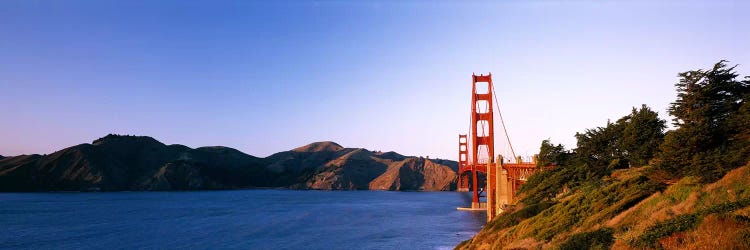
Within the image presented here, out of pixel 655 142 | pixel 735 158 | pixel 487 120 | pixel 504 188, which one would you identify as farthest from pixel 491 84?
pixel 735 158

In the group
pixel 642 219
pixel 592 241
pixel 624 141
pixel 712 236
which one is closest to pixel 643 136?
pixel 624 141

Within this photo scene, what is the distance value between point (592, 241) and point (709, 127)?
11.5 metres

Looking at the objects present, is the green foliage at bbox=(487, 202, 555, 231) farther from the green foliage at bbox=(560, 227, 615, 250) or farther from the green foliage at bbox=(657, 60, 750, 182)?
the green foliage at bbox=(560, 227, 615, 250)

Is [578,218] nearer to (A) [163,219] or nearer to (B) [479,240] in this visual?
(B) [479,240]

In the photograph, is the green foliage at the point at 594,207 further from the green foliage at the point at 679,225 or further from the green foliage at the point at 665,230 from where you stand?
the green foliage at the point at 665,230

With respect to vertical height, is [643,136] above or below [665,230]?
above

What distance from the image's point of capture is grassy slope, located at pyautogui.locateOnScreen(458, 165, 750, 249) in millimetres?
12117

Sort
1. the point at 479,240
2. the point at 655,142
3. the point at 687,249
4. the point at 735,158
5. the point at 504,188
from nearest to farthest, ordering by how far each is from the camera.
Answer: the point at 687,249 < the point at 735,158 < the point at 479,240 < the point at 655,142 < the point at 504,188

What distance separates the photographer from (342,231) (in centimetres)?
5894

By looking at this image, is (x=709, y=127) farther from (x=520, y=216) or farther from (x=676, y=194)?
Answer: (x=520, y=216)

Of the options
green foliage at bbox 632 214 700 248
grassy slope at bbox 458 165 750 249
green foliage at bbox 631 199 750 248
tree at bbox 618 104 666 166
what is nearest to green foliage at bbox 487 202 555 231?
grassy slope at bbox 458 165 750 249

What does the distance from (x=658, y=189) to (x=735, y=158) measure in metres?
3.57

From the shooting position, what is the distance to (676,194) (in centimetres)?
2008

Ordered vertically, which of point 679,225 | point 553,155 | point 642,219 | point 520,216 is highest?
point 553,155
